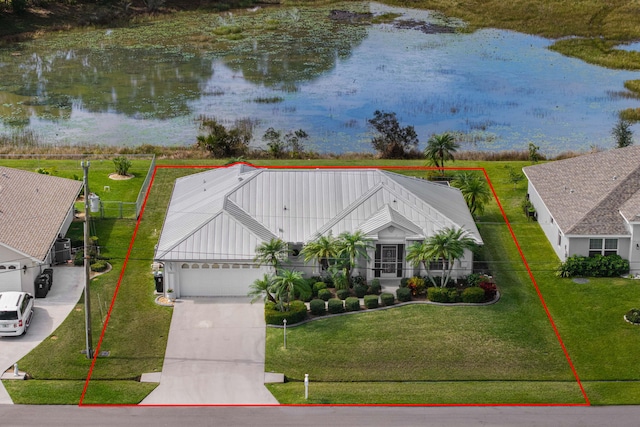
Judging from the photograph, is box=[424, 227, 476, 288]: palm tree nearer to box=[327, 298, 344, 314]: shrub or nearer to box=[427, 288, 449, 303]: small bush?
box=[427, 288, 449, 303]: small bush

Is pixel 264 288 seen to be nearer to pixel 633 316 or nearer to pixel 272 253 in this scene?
pixel 272 253

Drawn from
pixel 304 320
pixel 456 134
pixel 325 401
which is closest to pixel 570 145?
pixel 456 134

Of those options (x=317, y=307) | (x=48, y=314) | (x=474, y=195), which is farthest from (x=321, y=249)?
(x=48, y=314)

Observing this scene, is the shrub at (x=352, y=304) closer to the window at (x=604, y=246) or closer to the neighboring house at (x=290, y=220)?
the neighboring house at (x=290, y=220)

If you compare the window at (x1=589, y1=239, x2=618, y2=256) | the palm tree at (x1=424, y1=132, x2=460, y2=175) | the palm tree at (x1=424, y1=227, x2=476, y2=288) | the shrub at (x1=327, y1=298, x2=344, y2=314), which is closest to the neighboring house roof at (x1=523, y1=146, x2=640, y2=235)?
the window at (x1=589, y1=239, x2=618, y2=256)

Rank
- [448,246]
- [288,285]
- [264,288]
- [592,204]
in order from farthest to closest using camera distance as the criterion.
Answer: [592,204]
[448,246]
[264,288]
[288,285]

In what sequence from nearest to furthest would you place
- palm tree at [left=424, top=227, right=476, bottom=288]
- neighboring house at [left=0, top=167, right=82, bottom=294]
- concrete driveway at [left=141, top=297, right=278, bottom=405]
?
concrete driveway at [left=141, top=297, right=278, bottom=405]
neighboring house at [left=0, top=167, right=82, bottom=294]
palm tree at [left=424, top=227, right=476, bottom=288]
